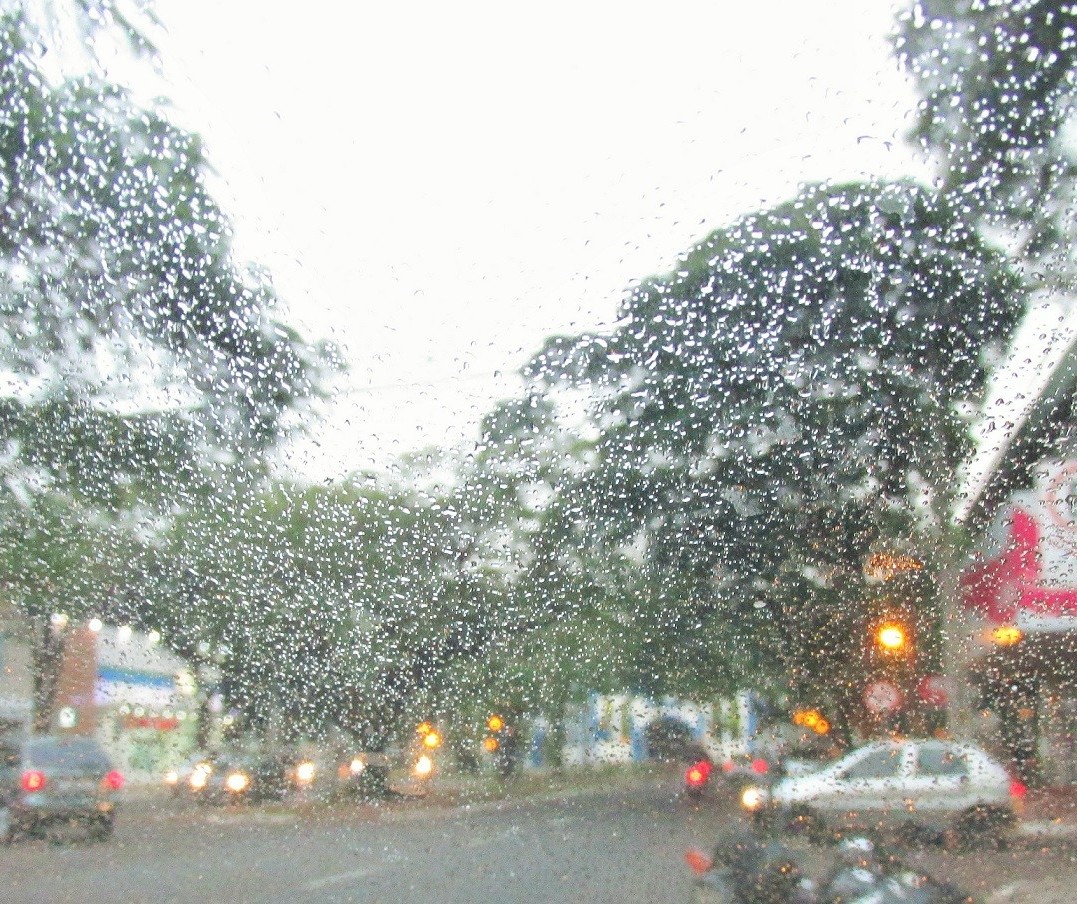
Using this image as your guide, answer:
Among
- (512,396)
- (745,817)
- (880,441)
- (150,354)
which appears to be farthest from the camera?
(150,354)

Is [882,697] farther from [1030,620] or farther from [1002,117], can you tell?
[1002,117]

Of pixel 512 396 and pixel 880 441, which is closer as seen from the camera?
pixel 880 441

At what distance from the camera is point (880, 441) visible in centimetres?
277

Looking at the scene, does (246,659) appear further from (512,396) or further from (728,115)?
(728,115)

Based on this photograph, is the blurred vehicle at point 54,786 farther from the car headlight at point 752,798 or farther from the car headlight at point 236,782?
the car headlight at point 752,798

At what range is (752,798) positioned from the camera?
8.46 feet

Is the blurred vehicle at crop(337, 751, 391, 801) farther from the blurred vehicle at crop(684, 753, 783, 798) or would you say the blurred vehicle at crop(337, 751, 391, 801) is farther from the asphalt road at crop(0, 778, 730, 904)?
the blurred vehicle at crop(684, 753, 783, 798)

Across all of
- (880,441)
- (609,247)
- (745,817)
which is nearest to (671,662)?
(745,817)

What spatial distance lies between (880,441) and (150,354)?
6.52 feet

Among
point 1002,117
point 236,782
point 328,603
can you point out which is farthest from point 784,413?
point 236,782

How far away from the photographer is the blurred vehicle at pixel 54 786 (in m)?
2.85

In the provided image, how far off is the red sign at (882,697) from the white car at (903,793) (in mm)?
85

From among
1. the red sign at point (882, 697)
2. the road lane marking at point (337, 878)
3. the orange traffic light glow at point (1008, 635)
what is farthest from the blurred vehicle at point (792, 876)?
the road lane marking at point (337, 878)

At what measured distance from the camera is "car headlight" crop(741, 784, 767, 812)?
257cm
